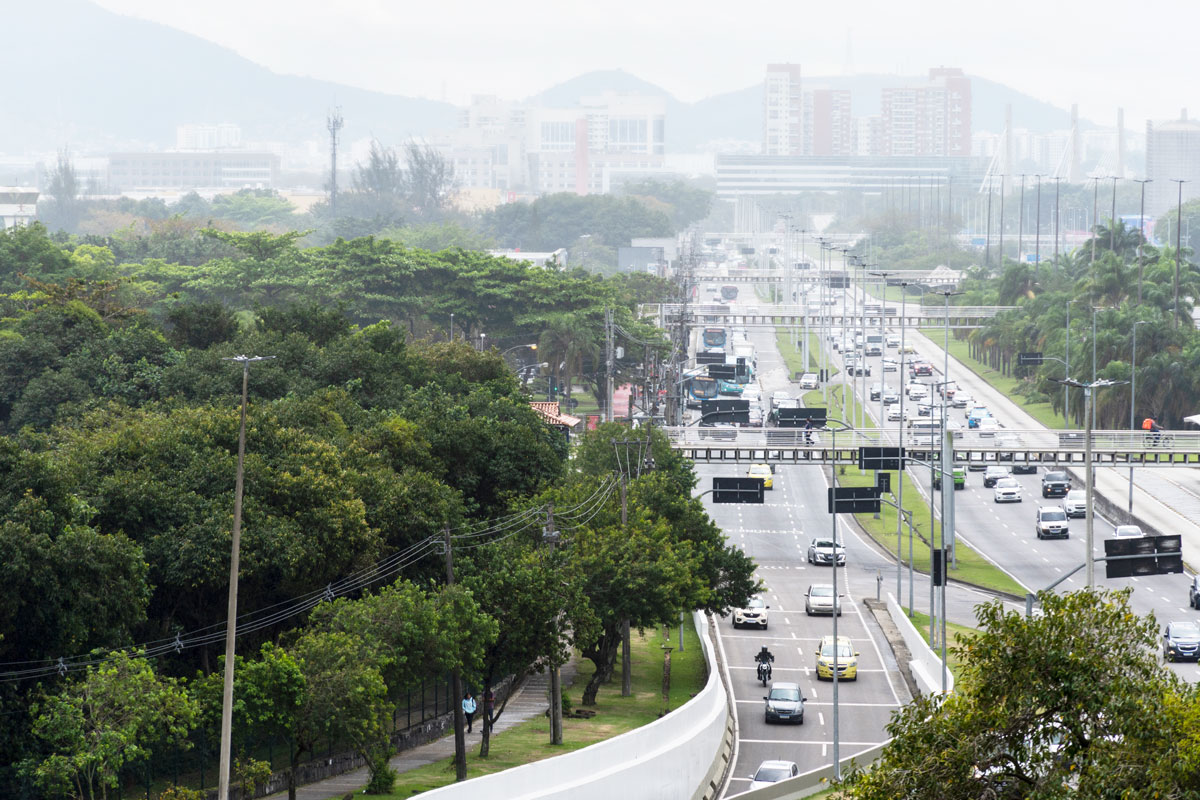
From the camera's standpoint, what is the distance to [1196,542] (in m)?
89.9

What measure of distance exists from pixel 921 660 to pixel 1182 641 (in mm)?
9540

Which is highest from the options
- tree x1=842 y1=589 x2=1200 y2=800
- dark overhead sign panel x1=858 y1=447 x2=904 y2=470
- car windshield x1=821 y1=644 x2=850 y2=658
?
tree x1=842 y1=589 x2=1200 y2=800

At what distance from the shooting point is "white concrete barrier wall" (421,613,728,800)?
40281 mm

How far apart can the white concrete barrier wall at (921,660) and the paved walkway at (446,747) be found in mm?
12816

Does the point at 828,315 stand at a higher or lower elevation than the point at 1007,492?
higher

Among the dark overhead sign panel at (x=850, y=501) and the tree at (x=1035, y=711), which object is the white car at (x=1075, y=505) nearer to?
the dark overhead sign panel at (x=850, y=501)

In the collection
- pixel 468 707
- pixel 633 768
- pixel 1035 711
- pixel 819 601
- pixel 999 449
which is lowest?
pixel 819 601

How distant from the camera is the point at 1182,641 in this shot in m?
62.9

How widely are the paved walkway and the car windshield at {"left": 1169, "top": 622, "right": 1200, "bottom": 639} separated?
2247cm

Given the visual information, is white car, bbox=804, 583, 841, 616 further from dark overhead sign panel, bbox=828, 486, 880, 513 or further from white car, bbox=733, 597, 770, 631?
dark overhead sign panel, bbox=828, 486, 880, 513

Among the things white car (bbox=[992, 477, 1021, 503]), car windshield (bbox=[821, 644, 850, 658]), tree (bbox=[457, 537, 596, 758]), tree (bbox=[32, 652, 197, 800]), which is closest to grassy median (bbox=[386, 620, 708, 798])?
tree (bbox=[457, 537, 596, 758])

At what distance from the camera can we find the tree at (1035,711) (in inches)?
929

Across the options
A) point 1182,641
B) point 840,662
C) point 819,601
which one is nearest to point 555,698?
point 840,662

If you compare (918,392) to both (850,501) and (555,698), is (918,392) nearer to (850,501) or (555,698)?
(850,501)
